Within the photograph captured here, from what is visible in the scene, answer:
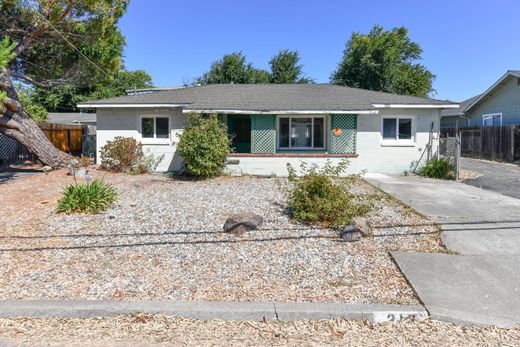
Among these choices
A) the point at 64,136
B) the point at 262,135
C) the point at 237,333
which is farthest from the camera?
the point at 64,136

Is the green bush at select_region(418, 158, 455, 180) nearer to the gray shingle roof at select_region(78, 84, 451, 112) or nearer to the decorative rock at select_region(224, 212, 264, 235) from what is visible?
the gray shingle roof at select_region(78, 84, 451, 112)

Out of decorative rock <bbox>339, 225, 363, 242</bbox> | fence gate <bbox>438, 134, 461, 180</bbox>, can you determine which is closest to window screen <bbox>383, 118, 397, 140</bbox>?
fence gate <bbox>438, 134, 461, 180</bbox>

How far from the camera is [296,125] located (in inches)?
613

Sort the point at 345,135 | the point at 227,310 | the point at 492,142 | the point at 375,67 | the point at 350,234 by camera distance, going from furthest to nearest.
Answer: the point at 375,67
the point at 492,142
the point at 345,135
the point at 350,234
the point at 227,310

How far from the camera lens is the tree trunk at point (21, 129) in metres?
13.0

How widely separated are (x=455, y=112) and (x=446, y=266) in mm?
27817

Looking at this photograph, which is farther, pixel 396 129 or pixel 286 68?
pixel 286 68

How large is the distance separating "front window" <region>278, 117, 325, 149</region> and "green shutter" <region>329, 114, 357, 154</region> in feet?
4.09

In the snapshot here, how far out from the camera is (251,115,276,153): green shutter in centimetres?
1405

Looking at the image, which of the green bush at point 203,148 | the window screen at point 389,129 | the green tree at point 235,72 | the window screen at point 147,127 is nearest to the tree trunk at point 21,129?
the window screen at point 147,127

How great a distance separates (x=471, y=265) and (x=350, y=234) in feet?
5.39

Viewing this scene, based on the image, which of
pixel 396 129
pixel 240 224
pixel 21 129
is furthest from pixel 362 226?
pixel 21 129

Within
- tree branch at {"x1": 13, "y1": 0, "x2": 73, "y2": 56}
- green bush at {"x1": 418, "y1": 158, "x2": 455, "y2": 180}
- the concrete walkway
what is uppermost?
tree branch at {"x1": 13, "y1": 0, "x2": 73, "y2": 56}

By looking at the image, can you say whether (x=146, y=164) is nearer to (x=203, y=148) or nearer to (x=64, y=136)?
(x=203, y=148)
